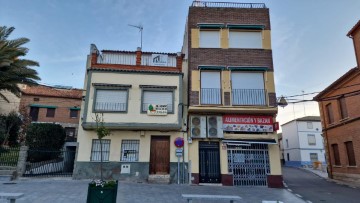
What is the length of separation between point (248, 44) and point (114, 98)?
967cm

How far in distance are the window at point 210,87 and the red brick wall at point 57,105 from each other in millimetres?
18002

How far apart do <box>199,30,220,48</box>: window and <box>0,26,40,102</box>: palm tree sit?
39.6 ft

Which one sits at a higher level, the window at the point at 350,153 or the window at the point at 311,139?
the window at the point at 311,139

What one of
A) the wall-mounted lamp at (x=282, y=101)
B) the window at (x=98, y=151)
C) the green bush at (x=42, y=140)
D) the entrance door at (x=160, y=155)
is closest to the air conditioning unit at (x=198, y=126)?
the entrance door at (x=160, y=155)

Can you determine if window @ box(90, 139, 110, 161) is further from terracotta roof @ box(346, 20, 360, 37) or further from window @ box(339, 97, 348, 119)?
terracotta roof @ box(346, 20, 360, 37)

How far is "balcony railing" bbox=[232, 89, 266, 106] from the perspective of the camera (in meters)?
15.1

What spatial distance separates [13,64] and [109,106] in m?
7.99

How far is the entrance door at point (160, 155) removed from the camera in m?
14.6

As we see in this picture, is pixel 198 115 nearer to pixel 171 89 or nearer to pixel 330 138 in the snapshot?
pixel 171 89

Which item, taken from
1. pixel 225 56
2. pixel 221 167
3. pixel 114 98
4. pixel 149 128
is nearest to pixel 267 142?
pixel 221 167

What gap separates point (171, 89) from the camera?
15.1 m

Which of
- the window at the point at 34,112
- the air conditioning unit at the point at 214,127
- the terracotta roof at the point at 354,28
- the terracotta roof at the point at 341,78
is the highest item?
the terracotta roof at the point at 354,28

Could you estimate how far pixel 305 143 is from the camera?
38156 millimetres

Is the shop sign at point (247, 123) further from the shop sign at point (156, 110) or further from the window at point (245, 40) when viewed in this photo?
the window at point (245, 40)
